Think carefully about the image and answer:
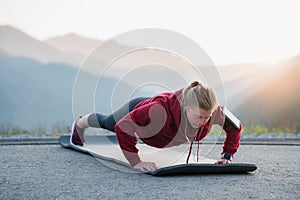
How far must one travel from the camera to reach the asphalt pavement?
2482mm

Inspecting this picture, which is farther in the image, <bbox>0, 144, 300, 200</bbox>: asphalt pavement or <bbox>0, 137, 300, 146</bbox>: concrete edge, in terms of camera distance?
<bbox>0, 137, 300, 146</bbox>: concrete edge

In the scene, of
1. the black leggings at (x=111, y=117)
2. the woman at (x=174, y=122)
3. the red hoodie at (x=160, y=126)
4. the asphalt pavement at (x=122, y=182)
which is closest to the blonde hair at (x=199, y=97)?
the woman at (x=174, y=122)

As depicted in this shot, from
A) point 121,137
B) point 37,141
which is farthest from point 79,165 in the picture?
point 37,141

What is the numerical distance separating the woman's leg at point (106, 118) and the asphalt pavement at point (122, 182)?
0.37 meters

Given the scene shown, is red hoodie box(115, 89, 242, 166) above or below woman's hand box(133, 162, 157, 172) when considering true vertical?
above

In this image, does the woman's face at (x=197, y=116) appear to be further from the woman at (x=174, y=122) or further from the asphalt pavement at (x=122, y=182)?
the asphalt pavement at (x=122, y=182)

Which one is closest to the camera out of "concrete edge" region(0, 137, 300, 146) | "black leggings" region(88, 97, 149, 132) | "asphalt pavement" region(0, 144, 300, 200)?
"asphalt pavement" region(0, 144, 300, 200)

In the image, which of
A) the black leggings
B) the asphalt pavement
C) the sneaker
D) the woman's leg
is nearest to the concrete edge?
the sneaker

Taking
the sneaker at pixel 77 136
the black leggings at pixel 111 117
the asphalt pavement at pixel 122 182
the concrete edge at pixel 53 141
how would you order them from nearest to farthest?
the asphalt pavement at pixel 122 182, the black leggings at pixel 111 117, the sneaker at pixel 77 136, the concrete edge at pixel 53 141

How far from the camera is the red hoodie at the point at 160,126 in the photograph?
10.4 feet

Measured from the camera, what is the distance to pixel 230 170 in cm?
306

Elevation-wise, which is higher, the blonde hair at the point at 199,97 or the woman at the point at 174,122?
the blonde hair at the point at 199,97

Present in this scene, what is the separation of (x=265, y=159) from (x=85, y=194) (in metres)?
1.92

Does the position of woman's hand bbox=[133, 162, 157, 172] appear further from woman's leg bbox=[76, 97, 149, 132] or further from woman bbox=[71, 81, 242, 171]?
woman's leg bbox=[76, 97, 149, 132]
